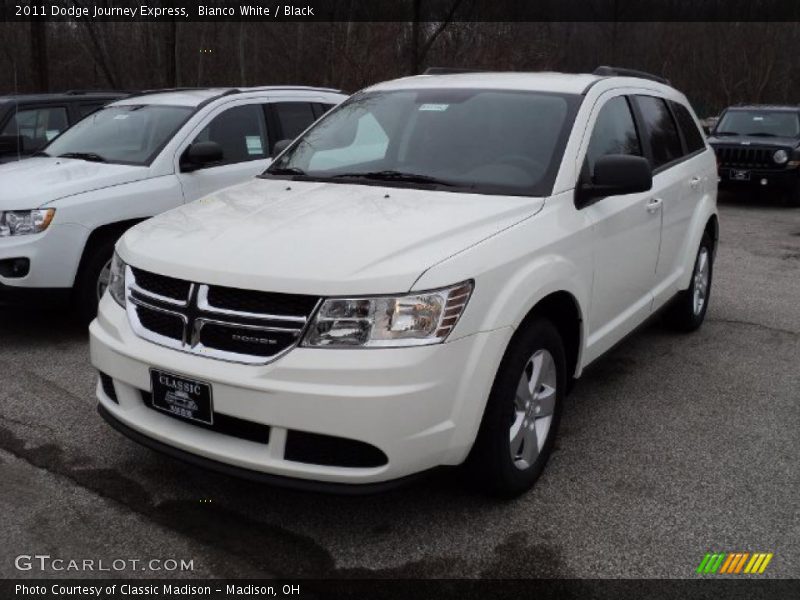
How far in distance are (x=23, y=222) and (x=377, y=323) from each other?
3413mm

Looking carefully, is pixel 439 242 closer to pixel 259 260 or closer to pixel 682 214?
pixel 259 260

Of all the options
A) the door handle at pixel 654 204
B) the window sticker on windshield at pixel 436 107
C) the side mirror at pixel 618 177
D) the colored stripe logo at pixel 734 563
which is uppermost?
the window sticker on windshield at pixel 436 107

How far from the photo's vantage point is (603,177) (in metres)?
3.72

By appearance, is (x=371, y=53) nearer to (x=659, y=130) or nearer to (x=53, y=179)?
(x=53, y=179)

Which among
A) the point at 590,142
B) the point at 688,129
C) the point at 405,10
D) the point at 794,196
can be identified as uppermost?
the point at 405,10

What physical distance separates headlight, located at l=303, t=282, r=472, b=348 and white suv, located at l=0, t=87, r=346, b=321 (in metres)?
3.19

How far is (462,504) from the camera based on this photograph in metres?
3.44

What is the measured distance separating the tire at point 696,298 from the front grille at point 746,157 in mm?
8175

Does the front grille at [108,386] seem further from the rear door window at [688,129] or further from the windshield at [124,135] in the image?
the rear door window at [688,129]

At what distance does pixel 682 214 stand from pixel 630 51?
124 ft

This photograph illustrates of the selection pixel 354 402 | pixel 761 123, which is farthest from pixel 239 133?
pixel 761 123

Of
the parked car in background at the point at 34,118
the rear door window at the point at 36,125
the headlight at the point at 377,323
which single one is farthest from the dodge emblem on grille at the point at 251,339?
the rear door window at the point at 36,125

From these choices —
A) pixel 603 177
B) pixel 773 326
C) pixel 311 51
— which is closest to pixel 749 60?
pixel 311 51

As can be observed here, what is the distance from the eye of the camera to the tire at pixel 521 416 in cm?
318
